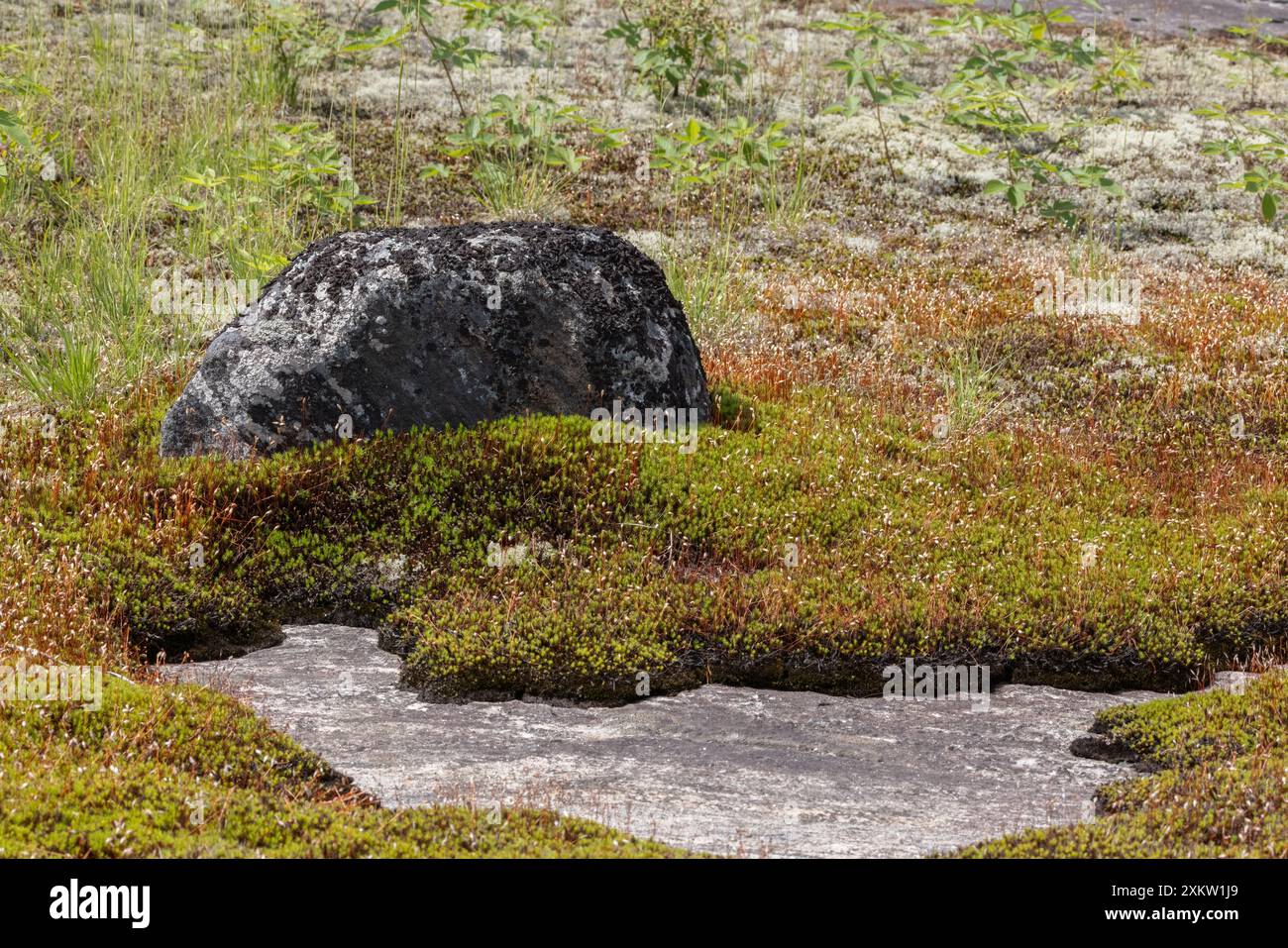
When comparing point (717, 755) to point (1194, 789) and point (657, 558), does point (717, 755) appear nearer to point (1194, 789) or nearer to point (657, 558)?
point (657, 558)

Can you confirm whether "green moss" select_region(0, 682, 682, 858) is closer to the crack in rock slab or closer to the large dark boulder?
the crack in rock slab

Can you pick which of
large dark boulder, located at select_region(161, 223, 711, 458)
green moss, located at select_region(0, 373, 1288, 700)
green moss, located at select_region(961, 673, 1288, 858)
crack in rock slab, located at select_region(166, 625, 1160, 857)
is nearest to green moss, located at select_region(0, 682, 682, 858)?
crack in rock slab, located at select_region(166, 625, 1160, 857)

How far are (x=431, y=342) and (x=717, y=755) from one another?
453 cm

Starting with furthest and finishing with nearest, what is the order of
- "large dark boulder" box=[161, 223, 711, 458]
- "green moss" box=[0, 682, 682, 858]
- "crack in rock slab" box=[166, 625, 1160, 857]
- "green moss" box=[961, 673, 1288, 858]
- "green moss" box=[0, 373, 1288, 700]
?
1. "large dark boulder" box=[161, 223, 711, 458]
2. "green moss" box=[0, 373, 1288, 700]
3. "crack in rock slab" box=[166, 625, 1160, 857]
4. "green moss" box=[961, 673, 1288, 858]
5. "green moss" box=[0, 682, 682, 858]

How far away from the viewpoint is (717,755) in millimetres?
6898

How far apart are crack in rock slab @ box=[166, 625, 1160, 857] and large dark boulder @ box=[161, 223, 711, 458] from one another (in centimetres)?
222

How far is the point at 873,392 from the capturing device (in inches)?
495

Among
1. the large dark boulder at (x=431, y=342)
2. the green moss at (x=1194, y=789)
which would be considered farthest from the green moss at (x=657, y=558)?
the green moss at (x=1194, y=789)

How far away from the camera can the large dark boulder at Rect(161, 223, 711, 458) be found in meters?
9.73

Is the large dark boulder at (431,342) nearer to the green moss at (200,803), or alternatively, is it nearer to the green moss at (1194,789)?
the green moss at (200,803)

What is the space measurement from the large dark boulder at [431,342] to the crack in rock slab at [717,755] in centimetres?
222

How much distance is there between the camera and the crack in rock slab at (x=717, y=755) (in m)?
6.06

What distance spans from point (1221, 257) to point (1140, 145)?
14.7 feet

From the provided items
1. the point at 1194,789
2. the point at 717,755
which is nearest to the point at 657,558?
the point at 717,755
